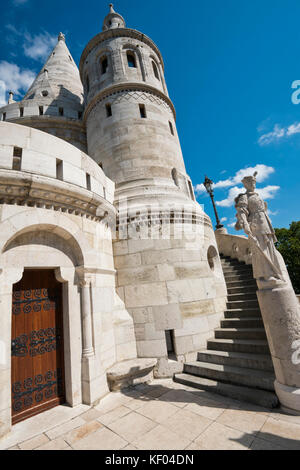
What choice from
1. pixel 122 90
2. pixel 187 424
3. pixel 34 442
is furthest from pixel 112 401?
pixel 122 90

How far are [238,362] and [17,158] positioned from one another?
680cm

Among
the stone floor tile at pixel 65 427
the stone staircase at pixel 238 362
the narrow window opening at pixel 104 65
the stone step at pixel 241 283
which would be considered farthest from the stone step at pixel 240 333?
the narrow window opening at pixel 104 65

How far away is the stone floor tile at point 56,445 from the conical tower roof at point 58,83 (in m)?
14.7

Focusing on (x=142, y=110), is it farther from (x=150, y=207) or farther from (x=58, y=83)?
(x=58, y=83)

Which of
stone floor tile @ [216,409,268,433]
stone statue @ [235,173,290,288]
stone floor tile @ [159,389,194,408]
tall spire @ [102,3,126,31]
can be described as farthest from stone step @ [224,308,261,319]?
tall spire @ [102,3,126,31]

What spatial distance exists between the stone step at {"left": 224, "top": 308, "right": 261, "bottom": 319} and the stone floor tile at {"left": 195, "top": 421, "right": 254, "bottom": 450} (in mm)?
3660

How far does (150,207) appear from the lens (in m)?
6.81

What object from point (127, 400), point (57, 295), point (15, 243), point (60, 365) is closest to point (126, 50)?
point (15, 243)

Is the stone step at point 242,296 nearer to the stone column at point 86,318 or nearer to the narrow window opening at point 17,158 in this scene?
the stone column at point 86,318

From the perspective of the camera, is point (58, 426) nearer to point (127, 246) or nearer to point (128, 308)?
point (128, 308)

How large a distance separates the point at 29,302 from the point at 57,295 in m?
0.59

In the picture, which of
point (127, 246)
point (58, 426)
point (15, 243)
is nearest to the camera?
point (58, 426)

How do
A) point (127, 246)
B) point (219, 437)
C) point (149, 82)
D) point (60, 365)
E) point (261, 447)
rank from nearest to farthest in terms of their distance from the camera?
point (261, 447) < point (219, 437) < point (60, 365) < point (127, 246) < point (149, 82)

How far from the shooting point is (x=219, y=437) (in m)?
3.25
